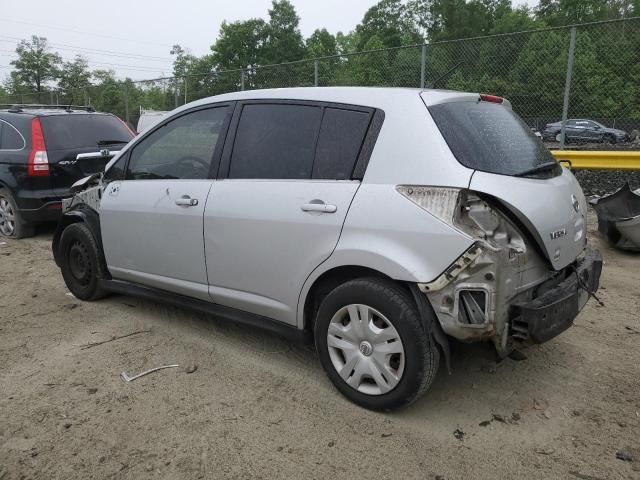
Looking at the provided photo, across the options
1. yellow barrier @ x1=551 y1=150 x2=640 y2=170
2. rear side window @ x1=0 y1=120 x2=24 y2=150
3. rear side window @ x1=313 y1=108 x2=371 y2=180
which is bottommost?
yellow barrier @ x1=551 y1=150 x2=640 y2=170

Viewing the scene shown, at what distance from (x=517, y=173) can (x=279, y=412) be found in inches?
72.2

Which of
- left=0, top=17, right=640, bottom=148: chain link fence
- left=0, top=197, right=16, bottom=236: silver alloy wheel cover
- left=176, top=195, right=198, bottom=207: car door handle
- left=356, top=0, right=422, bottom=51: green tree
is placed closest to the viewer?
left=176, top=195, right=198, bottom=207: car door handle

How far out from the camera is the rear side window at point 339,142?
3049 millimetres

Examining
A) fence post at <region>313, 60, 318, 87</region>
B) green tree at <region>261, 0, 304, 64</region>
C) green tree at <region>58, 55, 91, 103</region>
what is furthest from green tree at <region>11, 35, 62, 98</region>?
fence post at <region>313, 60, 318, 87</region>

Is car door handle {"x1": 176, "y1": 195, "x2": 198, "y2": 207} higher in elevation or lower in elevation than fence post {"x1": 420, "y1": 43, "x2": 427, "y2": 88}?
lower

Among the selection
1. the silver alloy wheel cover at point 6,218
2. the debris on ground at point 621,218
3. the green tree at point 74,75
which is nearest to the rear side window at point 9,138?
the silver alloy wheel cover at point 6,218

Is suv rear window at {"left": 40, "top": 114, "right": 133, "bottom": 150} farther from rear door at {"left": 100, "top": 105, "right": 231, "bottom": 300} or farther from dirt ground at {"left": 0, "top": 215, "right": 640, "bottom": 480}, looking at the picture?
dirt ground at {"left": 0, "top": 215, "right": 640, "bottom": 480}

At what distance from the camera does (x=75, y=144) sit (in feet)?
23.8

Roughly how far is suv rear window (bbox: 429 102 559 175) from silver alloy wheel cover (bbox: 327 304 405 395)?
94 cm

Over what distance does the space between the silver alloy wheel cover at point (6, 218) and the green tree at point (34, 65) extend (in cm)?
4616

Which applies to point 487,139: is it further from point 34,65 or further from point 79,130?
point 34,65

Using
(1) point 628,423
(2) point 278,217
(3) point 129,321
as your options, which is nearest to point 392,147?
(2) point 278,217

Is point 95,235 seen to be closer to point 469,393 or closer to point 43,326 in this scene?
point 43,326

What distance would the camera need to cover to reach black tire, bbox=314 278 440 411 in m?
2.73
